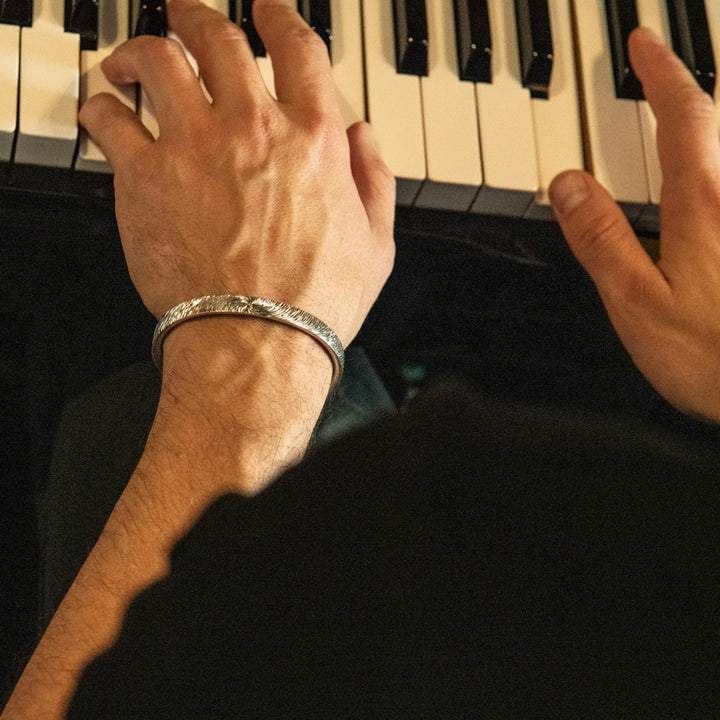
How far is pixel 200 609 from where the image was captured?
0.51 metres

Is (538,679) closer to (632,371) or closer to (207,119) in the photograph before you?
(207,119)

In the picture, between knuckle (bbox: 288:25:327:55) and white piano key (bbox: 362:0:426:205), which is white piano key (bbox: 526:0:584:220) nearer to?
white piano key (bbox: 362:0:426:205)

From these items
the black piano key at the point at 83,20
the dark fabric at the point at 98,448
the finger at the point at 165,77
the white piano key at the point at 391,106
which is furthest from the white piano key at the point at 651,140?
the black piano key at the point at 83,20

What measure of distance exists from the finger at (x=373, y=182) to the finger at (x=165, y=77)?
0.55 feet

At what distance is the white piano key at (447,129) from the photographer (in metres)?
1.01

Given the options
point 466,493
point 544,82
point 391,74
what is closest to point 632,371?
point 544,82

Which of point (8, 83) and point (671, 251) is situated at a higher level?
point (8, 83)

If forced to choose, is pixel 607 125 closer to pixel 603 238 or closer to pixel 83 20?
pixel 603 238

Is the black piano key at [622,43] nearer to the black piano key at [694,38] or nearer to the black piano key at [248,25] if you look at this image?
the black piano key at [694,38]

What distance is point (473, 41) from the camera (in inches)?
41.2

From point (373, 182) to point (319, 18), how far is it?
0.21 metres

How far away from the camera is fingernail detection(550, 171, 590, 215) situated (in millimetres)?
1012


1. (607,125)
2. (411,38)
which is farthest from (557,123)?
(411,38)

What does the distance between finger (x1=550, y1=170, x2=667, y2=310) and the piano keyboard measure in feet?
0.09
